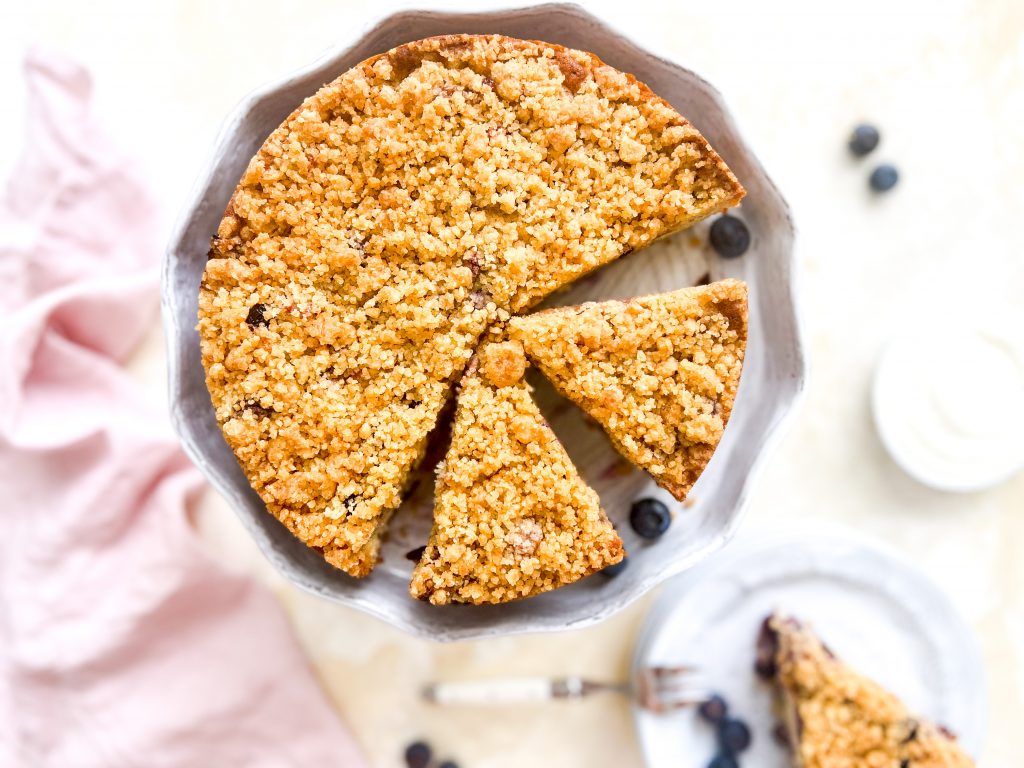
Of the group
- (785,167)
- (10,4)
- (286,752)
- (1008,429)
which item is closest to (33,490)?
(286,752)

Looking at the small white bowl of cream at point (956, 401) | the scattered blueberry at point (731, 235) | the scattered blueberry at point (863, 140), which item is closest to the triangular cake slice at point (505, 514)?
the scattered blueberry at point (731, 235)

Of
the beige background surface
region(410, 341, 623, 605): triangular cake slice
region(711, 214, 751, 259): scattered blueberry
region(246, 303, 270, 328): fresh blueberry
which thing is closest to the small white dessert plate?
the beige background surface

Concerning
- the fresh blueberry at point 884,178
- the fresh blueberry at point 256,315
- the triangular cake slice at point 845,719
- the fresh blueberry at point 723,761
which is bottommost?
the fresh blueberry at point 723,761

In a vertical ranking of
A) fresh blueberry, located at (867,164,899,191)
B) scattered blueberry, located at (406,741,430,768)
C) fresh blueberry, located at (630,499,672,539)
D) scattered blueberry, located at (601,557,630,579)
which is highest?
fresh blueberry, located at (867,164,899,191)

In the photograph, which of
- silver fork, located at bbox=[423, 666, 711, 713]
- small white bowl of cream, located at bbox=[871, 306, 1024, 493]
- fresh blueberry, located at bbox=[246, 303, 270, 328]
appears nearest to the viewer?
fresh blueberry, located at bbox=[246, 303, 270, 328]

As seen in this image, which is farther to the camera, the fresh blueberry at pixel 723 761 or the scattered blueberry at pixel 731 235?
the fresh blueberry at pixel 723 761

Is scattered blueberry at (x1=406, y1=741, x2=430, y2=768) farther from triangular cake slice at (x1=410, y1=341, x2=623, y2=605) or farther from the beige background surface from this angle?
triangular cake slice at (x1=410, y1=341, x2=623, y2=605)

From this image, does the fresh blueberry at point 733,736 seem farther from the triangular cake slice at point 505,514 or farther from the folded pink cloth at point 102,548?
the folded pink cloth at point 102,548

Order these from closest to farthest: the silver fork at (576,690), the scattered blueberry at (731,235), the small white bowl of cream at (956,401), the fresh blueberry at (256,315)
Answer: the fresh blueberry at (256,315) → the scattered blueberry at (731,235) → the silver fork at (576,690) → the small white bowl of cream at (956,401)

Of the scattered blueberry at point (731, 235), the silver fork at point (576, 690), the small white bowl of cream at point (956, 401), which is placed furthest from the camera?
the small white bowl of cream at point (956, 401)
